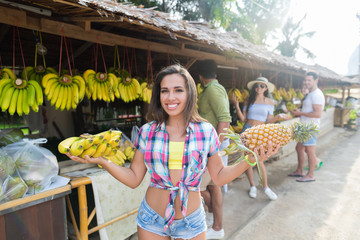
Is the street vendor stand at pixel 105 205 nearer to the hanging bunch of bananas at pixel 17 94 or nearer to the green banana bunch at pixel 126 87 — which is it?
the hanging bunch of bananas at pixel 17 94

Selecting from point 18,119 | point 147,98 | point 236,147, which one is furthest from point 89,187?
point 18,119

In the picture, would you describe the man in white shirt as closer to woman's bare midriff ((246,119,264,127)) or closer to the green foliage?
woman's bare midriff ((246,119,264,127))

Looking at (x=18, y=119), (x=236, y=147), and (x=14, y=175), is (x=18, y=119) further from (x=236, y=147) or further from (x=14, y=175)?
(x=236, y=147)

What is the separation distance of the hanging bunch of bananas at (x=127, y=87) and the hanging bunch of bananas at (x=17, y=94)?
1.04m

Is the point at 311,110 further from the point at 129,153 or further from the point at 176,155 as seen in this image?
the point at 176,155

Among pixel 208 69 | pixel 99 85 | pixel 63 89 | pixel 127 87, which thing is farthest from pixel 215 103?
pixel 63 89

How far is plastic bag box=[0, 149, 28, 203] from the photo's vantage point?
1.73 meters

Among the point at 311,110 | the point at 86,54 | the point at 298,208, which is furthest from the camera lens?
the point at 86,54

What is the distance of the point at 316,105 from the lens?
164 inches

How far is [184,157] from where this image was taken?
1400 mm

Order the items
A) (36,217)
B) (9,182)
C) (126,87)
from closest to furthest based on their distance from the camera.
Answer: (9,182) → (36,217) → (126,87)

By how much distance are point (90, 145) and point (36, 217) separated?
1.03m

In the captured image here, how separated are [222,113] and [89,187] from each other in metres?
1.88

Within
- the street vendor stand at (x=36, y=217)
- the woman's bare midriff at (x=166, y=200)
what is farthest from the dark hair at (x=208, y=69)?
the street vendor stand at (x=36, y=217)
